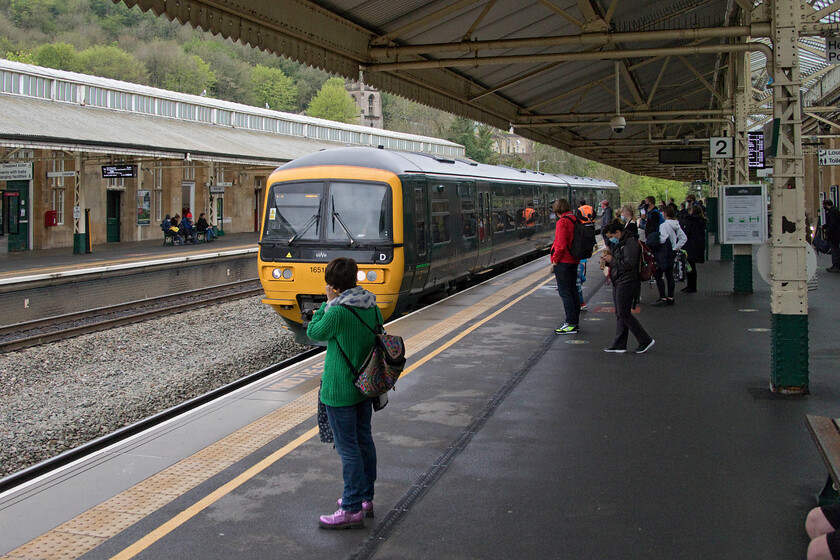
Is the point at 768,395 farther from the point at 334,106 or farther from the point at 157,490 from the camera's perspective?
the point at 334,106

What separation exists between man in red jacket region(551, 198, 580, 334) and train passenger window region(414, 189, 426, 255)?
242 cm

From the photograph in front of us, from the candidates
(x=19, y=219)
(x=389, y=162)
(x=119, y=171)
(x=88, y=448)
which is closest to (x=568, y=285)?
(x=389, y=162)

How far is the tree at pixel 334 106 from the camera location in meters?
118

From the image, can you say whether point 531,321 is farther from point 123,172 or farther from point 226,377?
point 123,172

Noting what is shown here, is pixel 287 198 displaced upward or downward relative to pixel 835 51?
downward

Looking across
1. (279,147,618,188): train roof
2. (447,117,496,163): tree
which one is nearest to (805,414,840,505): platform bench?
(279,147,618,188): train roof

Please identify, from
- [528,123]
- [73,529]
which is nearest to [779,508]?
[73,529]

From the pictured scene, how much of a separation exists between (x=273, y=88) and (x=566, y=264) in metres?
116

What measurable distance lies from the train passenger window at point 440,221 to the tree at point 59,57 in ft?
285

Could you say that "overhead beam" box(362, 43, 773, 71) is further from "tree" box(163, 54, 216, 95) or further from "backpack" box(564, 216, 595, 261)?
"tree" box(163, 54, 216, 95)

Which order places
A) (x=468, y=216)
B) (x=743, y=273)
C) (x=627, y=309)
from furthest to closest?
(x=468, y=216)
(x=743, y=273)
(x=627, y=309)

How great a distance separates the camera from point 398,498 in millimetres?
5281

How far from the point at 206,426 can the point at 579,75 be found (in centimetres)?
1217

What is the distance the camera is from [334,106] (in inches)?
4702
